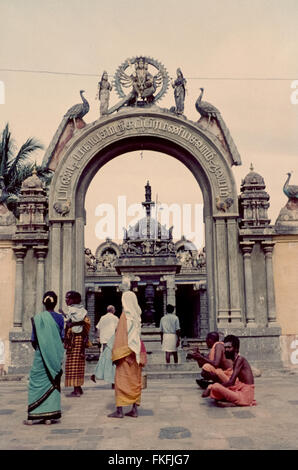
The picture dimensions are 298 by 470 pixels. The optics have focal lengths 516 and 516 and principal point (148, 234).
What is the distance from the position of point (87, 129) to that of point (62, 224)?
2672 millimetres

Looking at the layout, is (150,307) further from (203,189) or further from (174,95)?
(174,95)

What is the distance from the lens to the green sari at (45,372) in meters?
6.48

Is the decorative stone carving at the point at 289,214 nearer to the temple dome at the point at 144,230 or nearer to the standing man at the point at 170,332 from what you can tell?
the standing man at the point at 170,332

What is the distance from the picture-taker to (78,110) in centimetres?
1413

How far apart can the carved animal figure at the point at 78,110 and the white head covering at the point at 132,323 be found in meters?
8.36

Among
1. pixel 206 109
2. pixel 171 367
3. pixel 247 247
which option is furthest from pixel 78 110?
pixel 171 367

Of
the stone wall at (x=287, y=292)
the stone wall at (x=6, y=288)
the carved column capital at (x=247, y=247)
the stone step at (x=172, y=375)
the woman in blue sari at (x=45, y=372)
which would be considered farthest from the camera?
the carved column capital at (x=247, y=247)

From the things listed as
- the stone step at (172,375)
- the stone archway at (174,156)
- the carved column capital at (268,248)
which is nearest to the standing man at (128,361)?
the stone step at (172,375)

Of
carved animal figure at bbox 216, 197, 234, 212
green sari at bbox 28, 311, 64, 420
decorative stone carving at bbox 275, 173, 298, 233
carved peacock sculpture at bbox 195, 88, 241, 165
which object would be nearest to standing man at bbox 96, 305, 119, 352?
green sari at bbox 28, 311, 64, 420

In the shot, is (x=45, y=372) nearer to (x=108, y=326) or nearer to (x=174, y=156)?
(x=108, y=326)

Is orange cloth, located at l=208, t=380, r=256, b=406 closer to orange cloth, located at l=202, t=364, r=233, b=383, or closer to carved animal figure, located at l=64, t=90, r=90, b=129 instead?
orange cloth, located at l=202, t=364, r=233, b=383

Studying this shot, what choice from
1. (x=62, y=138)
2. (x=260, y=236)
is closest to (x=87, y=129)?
(x=62, y=138)

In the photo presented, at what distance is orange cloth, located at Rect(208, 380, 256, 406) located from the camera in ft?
A: 23.7

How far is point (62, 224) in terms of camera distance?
13.6m
